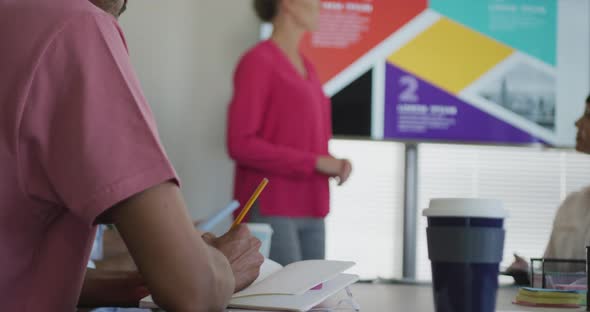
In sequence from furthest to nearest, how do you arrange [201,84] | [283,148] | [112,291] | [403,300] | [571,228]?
[201,84] → [283,148] → [571,228] → [403,300] → [112,291]

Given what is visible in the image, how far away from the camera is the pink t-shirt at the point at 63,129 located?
0.77 meters

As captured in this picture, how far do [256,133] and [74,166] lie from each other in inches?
82.8

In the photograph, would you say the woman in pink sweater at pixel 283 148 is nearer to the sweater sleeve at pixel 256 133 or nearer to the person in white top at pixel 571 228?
the sweater sleeve at pixel 256 133

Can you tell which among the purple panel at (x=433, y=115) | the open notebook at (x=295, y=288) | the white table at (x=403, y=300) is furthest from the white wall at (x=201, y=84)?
the open notebook at (x=295, y=288)

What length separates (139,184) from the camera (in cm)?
77

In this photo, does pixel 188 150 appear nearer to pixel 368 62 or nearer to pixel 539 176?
pixel 368 62

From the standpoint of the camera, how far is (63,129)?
2.53ft

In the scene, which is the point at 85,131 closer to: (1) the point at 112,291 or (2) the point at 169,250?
(2) the point at 169,250

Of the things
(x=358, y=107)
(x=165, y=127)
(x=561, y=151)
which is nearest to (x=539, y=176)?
(x=561, y=151)

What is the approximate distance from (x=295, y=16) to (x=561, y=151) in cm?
157

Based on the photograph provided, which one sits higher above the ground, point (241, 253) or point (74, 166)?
point (74, 166)

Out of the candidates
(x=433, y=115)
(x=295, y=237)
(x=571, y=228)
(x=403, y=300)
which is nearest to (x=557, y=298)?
(x=403, y=300)

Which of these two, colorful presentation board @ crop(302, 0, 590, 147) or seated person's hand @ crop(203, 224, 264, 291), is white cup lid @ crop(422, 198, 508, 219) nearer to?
seated person's hand @ crop(203, 224, 264, 291)

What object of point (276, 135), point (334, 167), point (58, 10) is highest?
point (58, 10)
